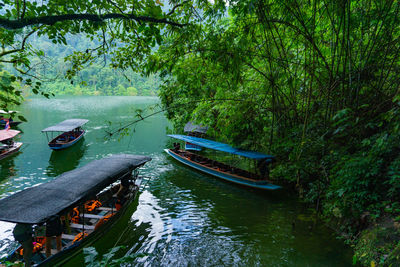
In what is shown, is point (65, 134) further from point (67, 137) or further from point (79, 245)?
point (79, 245)

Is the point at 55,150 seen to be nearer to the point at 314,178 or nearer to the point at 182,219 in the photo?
the point at 182,219

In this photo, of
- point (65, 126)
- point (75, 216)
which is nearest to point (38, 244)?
point (75, 216)

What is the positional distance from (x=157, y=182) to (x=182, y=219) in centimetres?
406

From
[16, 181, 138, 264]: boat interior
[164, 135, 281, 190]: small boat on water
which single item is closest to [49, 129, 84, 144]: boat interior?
[164, 135, 281, 190]: small boat on water

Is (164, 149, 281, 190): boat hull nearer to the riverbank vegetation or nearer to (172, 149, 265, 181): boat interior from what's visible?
(172, 149, 265, 181): boat interior

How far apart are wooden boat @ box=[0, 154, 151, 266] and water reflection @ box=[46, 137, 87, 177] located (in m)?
6.37

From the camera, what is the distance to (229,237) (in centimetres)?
741

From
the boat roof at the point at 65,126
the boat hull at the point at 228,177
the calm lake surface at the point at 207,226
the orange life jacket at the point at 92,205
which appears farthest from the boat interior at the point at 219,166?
the boat roof at the point at 65,126

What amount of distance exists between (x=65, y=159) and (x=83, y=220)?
37.1 ft

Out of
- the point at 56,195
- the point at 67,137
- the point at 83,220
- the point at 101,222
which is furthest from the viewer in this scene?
the point at 67,137

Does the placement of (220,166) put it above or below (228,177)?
above

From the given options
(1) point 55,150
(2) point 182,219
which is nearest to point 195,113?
(2) point 182,219

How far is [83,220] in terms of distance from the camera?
628 cm

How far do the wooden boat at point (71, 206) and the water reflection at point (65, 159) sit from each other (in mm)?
6375
